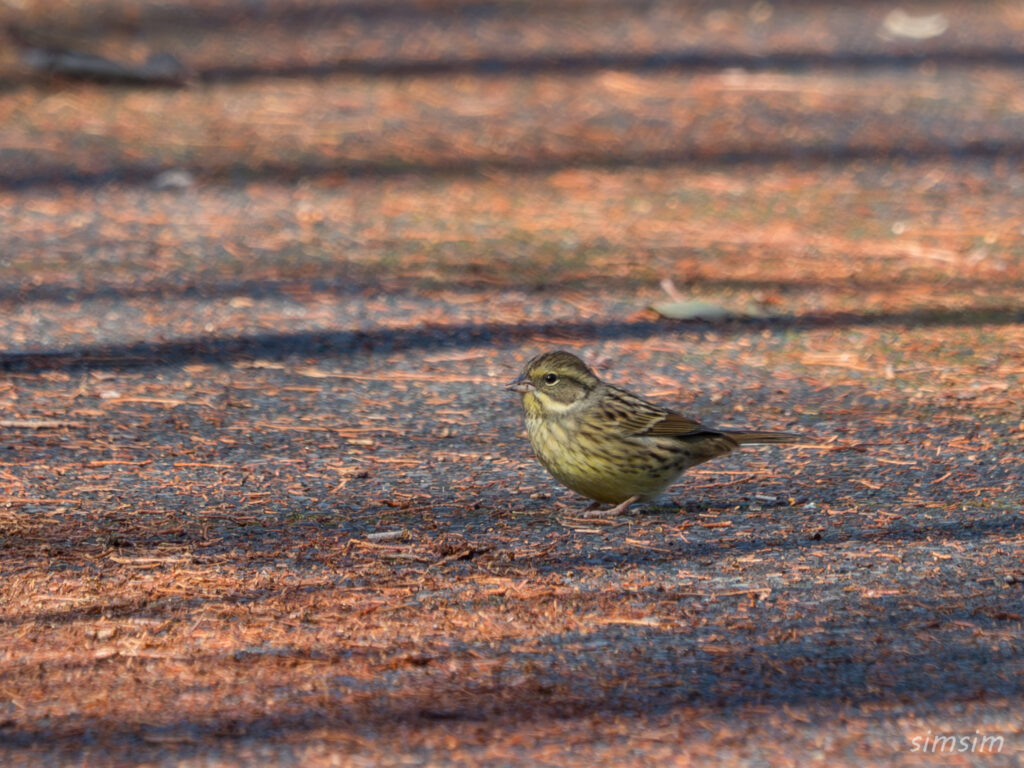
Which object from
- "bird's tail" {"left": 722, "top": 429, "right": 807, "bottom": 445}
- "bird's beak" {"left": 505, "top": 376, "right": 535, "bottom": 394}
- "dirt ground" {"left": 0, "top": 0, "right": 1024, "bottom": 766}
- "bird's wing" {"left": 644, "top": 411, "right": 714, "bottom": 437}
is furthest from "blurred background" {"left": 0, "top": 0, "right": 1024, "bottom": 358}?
"bird's wing" {"left": 644, "top": 411, "right": 714, "bottom": 437}

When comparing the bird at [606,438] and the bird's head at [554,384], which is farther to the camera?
the bird's head at [554,384]

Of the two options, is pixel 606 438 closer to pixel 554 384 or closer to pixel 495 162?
pixel 554 384

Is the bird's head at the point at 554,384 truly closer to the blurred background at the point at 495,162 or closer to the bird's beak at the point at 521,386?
the bird's beak at the point at 521,386

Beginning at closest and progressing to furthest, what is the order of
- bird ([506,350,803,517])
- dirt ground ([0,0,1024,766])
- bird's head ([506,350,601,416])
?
dirt ground ([0,0,1024,766])
bird ([506,350,803,517])
bird's head ([506,350,601,416])

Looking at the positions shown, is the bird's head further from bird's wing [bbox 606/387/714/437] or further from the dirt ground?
the dirt ground

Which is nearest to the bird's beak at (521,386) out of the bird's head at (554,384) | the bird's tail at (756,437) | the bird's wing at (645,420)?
the bird's head at (554,384)

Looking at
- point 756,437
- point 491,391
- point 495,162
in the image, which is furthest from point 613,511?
point 495,162

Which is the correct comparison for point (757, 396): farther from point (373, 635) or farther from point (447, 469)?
point (373, 635)

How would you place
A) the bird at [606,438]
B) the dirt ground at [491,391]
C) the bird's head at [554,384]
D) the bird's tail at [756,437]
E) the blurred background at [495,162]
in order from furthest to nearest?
the blurred background at [495,162] < the bird's tail at [756,437] < the bird's head at [554,384] < the bird at [606,438] < the dirt ground at [491,391]
